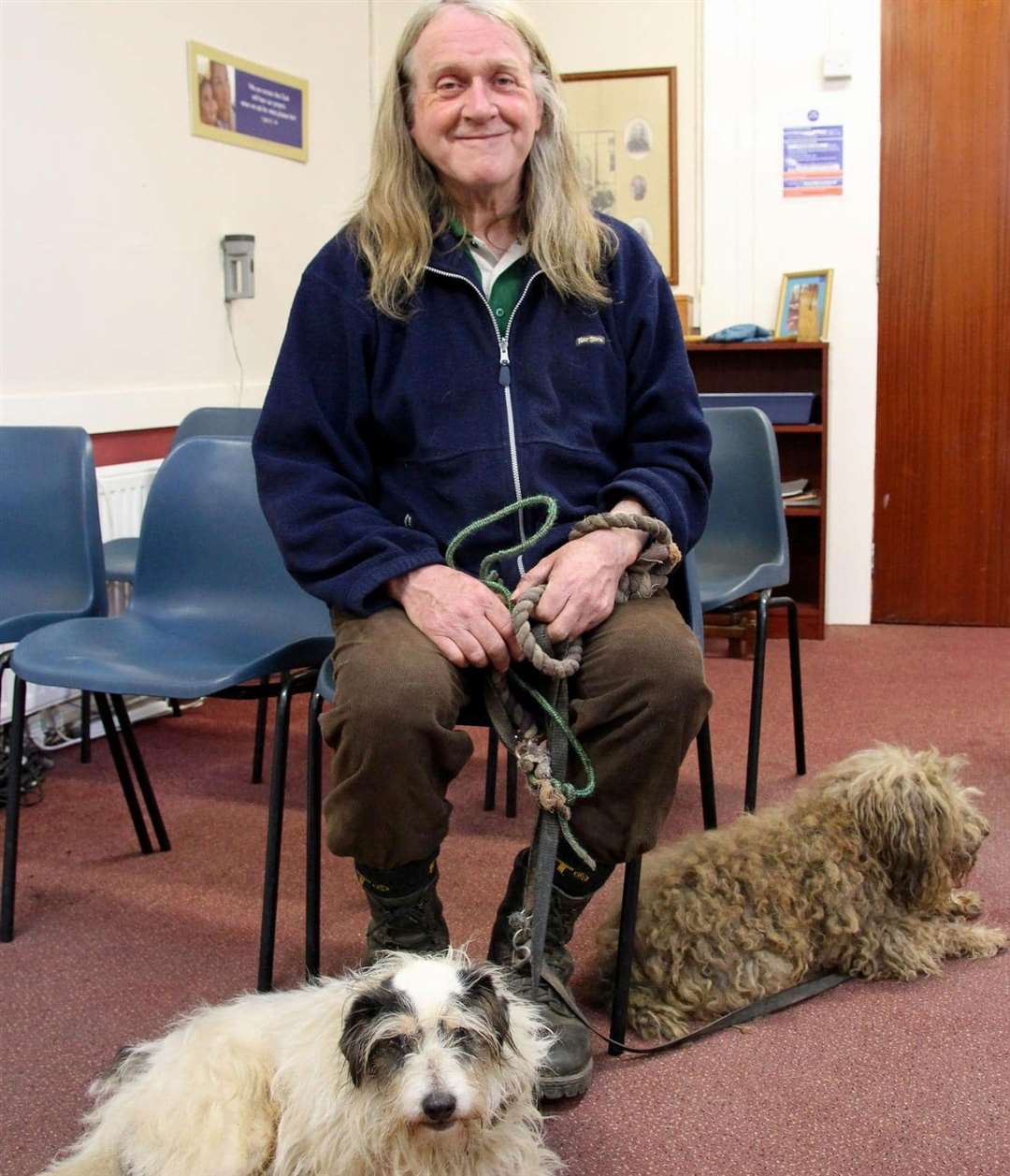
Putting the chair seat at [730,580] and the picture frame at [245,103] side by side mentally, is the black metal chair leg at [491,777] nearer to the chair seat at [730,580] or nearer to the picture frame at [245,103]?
the chair seat at [730,580]

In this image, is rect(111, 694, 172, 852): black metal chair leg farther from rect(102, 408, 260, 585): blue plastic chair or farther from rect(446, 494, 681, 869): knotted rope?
rect(446, 494, 681, 869): knotted rope

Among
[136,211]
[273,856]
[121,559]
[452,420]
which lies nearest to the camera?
[452,420]

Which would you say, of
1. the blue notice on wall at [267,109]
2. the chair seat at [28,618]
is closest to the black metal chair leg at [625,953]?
the chair seat at [28,618]

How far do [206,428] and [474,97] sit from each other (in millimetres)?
1820

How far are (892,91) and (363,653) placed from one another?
3.75 metres

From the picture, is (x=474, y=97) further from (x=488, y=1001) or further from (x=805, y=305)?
(x=805, y=305)

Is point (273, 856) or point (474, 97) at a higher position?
point (474, 97)

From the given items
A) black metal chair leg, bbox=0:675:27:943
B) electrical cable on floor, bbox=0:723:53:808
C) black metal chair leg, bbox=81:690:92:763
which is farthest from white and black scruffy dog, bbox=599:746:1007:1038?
black metal chair leg, bbox=81:690:92:763

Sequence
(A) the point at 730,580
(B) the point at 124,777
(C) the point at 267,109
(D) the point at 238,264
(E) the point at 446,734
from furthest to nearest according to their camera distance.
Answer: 1. (C) the point at 267,109
2. (D) the point at 238,264
3. (A) the point at 730,580
4. (B) the point at 124,777
5. (E) the point at 446,734

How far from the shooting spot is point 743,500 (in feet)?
9.51

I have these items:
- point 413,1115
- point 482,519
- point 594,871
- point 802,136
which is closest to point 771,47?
point 802,136

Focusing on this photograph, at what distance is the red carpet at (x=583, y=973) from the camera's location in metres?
1.52

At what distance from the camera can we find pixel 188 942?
6.95 feet

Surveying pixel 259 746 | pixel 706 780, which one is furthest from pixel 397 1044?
pixel 259 746
